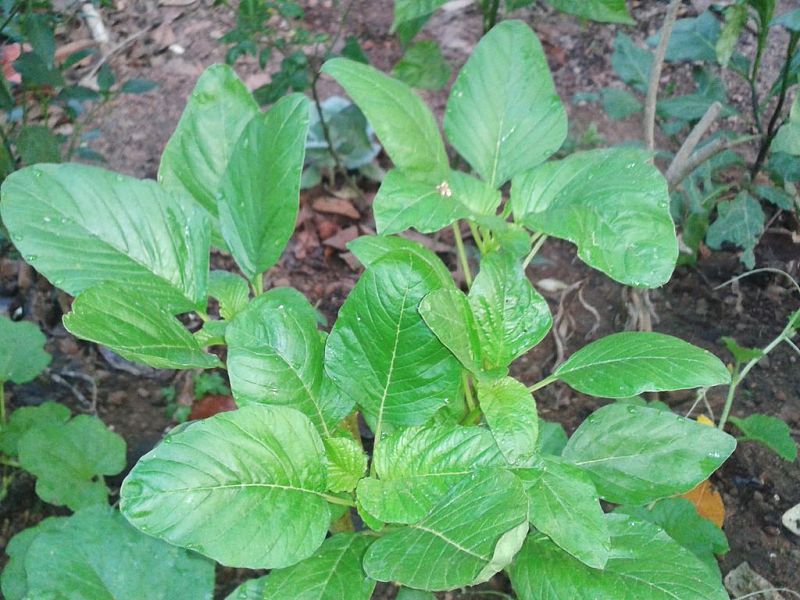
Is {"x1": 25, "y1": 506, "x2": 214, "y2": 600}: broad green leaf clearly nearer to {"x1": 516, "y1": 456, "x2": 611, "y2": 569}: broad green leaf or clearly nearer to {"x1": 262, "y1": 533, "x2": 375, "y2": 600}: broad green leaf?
{"x1": 262, "y1": 533, "x2": 375, "y2": 600}: broad green leaf

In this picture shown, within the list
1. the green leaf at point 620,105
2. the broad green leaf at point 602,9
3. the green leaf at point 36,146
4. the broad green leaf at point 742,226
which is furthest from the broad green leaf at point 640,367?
the green leaf at point 36,146

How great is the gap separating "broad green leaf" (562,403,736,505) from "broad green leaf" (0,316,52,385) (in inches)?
43.7

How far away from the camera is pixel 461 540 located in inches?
29.8

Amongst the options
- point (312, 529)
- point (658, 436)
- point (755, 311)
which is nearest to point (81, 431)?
point (312, 529)

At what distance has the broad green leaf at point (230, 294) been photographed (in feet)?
3.47

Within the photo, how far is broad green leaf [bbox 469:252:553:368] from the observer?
36.2 inches

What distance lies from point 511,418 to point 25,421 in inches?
44.8

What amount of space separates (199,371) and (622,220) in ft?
3.97

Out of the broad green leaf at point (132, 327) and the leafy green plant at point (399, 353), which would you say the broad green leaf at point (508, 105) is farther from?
the broad green leaf at point (132, 327)

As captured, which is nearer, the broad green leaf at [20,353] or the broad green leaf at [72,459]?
the broad green leaf at [72,459]

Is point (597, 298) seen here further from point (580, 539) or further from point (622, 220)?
point (580, 539)

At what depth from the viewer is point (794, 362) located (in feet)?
5.55

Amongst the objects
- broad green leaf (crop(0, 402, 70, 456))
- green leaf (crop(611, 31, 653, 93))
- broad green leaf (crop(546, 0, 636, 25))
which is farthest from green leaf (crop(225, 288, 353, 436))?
green leaf (crop(611, 31, 653, 93))

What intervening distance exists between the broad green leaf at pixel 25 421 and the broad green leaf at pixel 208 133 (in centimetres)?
70
